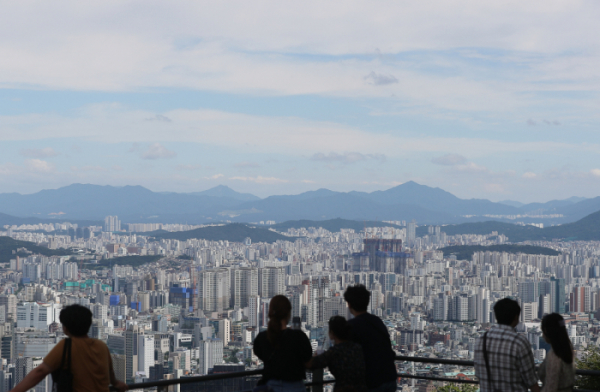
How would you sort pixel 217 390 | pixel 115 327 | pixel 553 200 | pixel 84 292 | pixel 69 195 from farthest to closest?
pixel 69 195
pixel 553 200
pixel 84 292
pixel 115 327
pixel 217 390

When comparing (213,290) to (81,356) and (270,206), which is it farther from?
(270,206)

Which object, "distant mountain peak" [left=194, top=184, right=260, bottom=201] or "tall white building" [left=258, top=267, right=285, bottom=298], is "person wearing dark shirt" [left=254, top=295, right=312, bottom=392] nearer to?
"tall white building" [left=258, top=267, right=285, bottom=298]

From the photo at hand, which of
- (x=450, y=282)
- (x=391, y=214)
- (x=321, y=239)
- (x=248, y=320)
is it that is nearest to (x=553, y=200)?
(x=391, y=214)

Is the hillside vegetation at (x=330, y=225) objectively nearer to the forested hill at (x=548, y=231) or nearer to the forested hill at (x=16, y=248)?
the forested hill at (x=548, y=231)

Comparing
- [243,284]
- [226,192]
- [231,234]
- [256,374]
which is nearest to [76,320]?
[256,374]

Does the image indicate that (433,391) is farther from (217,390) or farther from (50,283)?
(50,283)

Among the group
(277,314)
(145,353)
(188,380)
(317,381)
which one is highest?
(277,314)
